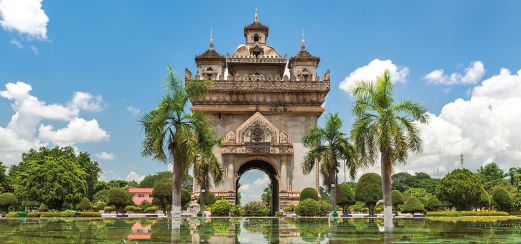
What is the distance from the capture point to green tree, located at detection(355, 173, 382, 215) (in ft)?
135

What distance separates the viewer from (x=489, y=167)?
102 metres

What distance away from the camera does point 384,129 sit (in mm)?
19578

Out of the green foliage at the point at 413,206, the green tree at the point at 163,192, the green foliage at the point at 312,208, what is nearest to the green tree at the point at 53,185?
the green tree at the point at 163,192

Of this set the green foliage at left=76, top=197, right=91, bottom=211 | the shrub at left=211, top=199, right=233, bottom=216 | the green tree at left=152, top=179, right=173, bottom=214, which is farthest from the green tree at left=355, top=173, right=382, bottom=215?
the green foliage at left=76, top=197, right=91, bottom=211

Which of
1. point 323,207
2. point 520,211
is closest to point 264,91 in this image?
point 323,207

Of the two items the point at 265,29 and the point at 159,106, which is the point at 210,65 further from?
the point at 159,106

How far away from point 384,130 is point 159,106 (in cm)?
857

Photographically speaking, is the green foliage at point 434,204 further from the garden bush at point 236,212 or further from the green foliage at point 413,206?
the garden bush at point 236,212

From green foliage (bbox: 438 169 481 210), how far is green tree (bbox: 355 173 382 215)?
540 centimetres

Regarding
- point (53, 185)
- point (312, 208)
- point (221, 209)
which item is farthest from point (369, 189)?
point (53, 185)

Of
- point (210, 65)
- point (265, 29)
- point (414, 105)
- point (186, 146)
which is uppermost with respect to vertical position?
point (265, 29)

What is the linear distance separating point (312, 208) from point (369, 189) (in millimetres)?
8752

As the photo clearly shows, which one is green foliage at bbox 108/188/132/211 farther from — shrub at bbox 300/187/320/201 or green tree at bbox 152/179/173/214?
shrub at bbox 300/187/320/201

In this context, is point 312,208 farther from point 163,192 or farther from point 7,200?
point 7,200
